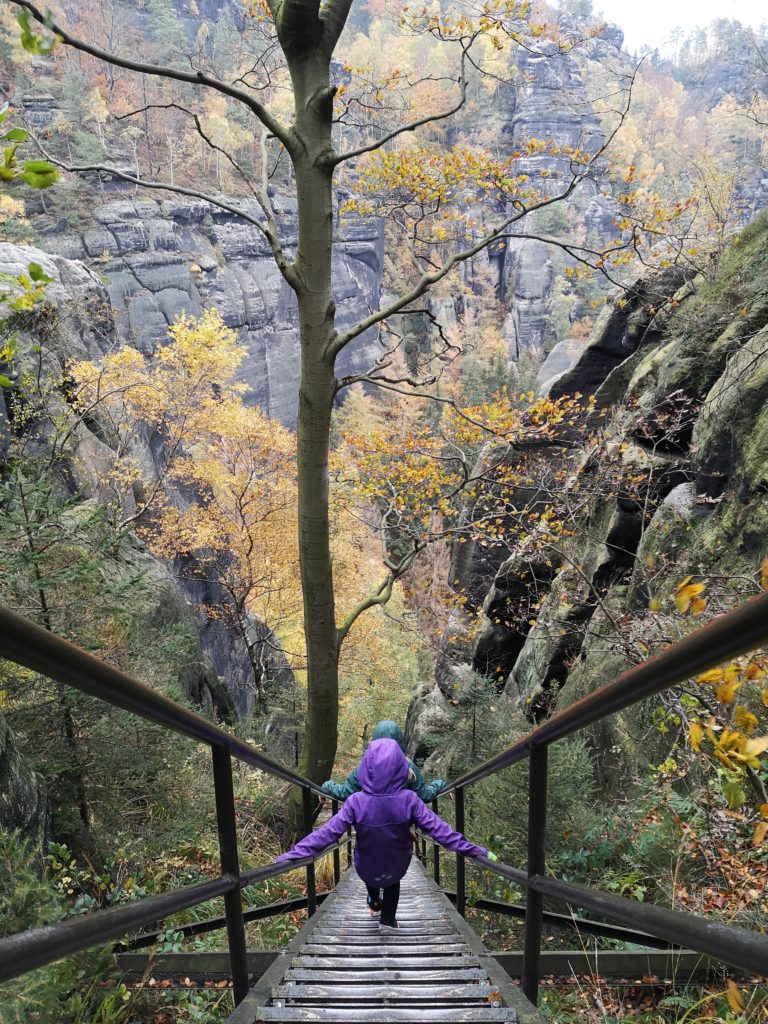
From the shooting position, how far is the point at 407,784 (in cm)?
362

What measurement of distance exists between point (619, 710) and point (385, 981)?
5.72 ft

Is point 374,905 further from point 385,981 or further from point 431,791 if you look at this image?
point 385,981

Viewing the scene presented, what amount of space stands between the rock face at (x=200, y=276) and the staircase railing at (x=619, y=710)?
34.3 m

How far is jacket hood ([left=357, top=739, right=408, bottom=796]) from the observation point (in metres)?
3.17

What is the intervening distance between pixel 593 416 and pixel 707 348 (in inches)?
149

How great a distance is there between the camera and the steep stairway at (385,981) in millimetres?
1875

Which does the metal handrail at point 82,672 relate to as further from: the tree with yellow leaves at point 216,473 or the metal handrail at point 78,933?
the tree with yellow leaves at point 216,473

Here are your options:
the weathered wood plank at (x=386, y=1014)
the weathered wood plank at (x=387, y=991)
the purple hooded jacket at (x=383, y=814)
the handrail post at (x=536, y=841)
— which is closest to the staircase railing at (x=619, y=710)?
the handrail post at (x=536, y=841)

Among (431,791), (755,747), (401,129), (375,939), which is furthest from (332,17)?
(375,939)

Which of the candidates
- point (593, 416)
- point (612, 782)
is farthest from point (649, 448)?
point (612, 782)


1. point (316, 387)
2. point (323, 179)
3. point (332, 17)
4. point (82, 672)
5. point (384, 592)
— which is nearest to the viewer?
point (82, 672)

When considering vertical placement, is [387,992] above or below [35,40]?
below

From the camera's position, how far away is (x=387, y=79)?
6.11m

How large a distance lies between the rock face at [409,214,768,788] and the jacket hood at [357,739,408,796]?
2.27 m
